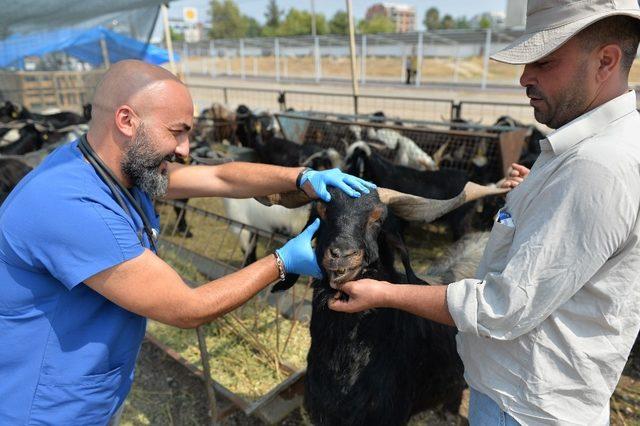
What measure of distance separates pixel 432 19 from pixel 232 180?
117 m

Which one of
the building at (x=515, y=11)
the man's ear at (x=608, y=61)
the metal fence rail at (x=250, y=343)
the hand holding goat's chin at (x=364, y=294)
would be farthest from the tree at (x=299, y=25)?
the man's ear at (x=608, y=61)

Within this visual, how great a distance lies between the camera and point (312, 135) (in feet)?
32.4

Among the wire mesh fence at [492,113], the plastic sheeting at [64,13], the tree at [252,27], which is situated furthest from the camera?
the tree at [252,27]

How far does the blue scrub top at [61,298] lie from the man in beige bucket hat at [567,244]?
1.31m

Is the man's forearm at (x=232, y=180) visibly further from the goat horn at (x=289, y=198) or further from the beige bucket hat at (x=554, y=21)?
the beige bucket hat at (x=554, y=21)

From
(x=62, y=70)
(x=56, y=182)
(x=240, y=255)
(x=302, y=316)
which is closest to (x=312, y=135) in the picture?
(x=240, y=255)

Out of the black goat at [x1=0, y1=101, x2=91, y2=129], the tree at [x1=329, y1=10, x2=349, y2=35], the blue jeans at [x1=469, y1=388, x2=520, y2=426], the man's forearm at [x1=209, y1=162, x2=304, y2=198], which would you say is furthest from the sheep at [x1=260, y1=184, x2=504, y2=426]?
the tree at [x1=329, y1=10, x2=349, y2=35]

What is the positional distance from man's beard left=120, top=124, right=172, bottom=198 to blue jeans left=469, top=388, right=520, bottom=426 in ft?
5.90

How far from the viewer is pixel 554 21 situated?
1454mm

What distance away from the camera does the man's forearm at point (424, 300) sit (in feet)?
5.54

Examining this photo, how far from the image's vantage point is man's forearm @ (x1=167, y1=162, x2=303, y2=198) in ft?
9.03

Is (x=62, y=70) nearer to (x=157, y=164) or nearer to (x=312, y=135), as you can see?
(x=312, y=135)

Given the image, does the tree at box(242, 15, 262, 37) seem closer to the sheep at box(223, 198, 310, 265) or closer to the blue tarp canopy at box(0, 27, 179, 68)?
the blue tarp canopy at box(0, 27, 179, 68)

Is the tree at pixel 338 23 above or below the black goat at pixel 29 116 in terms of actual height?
above
